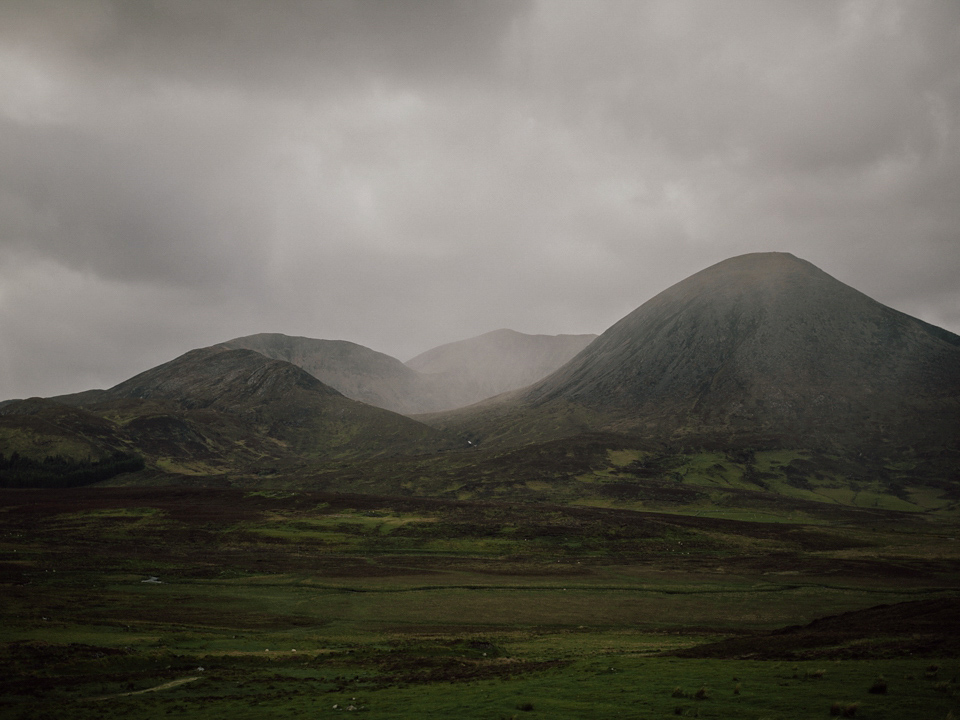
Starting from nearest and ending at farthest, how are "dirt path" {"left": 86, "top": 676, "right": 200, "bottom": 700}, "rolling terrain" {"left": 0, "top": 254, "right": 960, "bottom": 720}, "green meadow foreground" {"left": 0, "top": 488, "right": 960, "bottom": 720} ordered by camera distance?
1. "green meadow foreground" {"left": 0, "top": 488, "right": 960, "bottom": 720}
2. "rolling terrain" {"left": 0, "top": 254, "right": 960, "bottom": 720}
3. "dirt path" {"left": 86, "top": 676, "right": 200, "bottom": 700}

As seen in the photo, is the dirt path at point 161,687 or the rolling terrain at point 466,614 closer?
the rolling terrain at point 466,614

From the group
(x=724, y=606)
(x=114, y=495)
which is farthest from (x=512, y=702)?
(x=114, y=495)

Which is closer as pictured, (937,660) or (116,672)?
(937,660)

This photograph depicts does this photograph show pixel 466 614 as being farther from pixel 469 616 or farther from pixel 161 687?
pixel 161 687

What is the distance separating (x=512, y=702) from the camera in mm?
27750

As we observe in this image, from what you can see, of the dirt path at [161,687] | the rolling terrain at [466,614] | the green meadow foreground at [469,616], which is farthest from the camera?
the dirt path at [161,687]

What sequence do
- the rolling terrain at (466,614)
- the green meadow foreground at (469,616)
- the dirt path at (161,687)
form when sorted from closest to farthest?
the green meadow foreground at (469,616), the rolling terrain at (466,614), the dirt path at (161,687)

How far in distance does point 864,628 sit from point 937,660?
12.9 m

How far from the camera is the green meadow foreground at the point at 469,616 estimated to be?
28.3 metres

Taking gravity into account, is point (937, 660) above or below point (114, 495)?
above

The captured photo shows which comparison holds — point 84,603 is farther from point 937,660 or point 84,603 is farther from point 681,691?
point 937,660

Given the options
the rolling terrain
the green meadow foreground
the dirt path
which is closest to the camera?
the green meadow foreground

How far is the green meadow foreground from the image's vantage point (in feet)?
92.7

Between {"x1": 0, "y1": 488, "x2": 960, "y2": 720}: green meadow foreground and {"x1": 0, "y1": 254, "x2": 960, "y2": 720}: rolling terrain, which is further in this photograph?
{"x1": 0, "y1": 254, "x2": 960, "y2": 720}: rolling terrain
